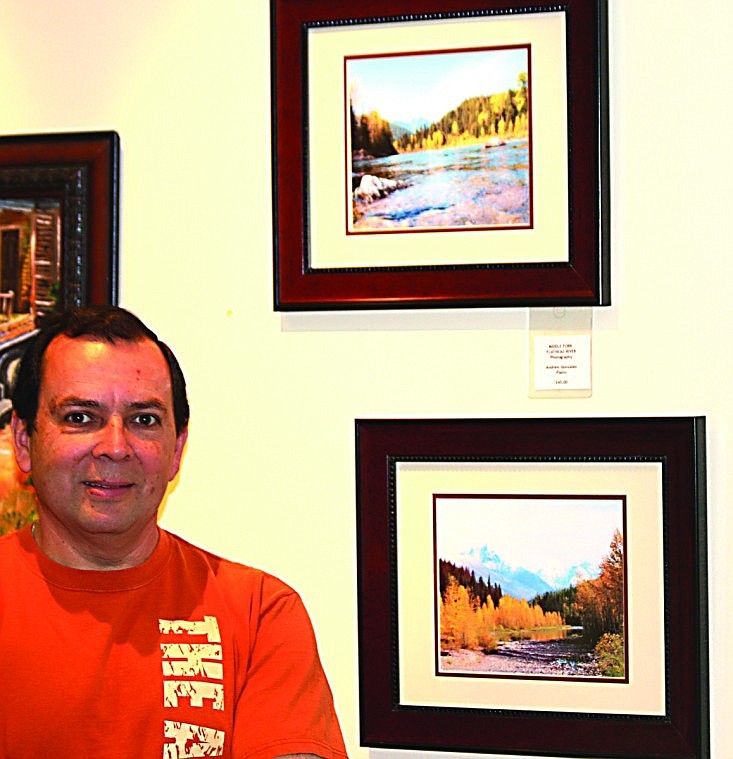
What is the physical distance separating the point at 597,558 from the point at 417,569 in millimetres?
287

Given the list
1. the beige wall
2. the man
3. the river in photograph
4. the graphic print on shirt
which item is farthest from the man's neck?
the river in photograph

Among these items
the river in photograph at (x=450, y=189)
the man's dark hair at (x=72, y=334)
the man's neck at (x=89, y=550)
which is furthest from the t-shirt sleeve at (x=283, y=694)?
the river in photograph at (x=450, y=189)

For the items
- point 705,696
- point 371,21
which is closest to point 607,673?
point 705,696

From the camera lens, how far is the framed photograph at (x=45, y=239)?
1.89m

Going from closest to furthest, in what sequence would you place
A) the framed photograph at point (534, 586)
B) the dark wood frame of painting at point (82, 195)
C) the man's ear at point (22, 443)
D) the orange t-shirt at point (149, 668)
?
1. the orange t-shirt at point (149, 668)
2. the man's ear at point (22, 443)
3. the framed photograph at point (534, 586)
4. the dark wood frame of painting at point (82, 195)

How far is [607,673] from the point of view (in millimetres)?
1743

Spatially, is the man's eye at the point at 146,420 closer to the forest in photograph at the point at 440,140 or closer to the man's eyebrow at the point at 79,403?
the man's eyebrow at the point at 79,403

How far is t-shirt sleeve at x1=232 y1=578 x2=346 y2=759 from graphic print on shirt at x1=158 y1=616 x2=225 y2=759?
4 cm

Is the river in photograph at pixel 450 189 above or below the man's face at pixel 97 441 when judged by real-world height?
above

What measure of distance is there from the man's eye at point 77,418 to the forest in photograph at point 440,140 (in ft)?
1.80

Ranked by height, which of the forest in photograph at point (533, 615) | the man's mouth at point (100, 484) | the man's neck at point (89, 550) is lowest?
the forest in photograph at point (533, 615)

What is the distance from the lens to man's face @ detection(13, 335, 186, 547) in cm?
154

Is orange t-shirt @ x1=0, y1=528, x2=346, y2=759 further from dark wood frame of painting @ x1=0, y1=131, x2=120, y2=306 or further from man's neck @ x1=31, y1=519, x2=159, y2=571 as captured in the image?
dark wood frame of painting @ x1=0, y1=131, x2=120, y2=306

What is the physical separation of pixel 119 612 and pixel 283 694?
0.26m
